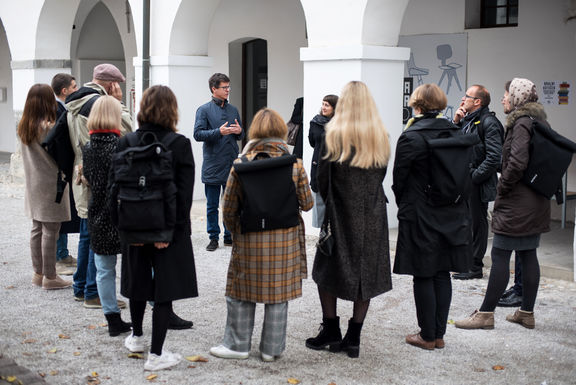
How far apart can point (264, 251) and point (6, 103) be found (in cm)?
1782

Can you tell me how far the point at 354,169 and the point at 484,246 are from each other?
10.3ft

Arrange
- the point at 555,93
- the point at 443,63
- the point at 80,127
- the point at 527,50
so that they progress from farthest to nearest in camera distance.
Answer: the point at 443,63
the point at 527,50
the point at 555,93
the point at 80,127

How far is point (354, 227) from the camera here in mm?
5086

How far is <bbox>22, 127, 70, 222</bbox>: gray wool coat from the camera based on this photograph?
7047 millimetres

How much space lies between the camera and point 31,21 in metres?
14.2

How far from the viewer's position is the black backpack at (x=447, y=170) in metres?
5.20

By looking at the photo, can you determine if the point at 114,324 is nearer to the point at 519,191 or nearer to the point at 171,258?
the point at 171,258

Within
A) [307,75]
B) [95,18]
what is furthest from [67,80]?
[95,18]

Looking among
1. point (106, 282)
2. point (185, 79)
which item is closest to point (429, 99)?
point (106, 282)

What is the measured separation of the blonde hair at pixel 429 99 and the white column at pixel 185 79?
664cm

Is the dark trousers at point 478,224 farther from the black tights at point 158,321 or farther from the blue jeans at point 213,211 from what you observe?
the black tights at point 158,321

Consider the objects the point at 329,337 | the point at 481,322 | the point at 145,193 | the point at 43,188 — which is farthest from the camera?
the point at 43,188

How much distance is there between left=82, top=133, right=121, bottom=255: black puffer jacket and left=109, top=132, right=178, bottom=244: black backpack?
0.75 m

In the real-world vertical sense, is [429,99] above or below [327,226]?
above
